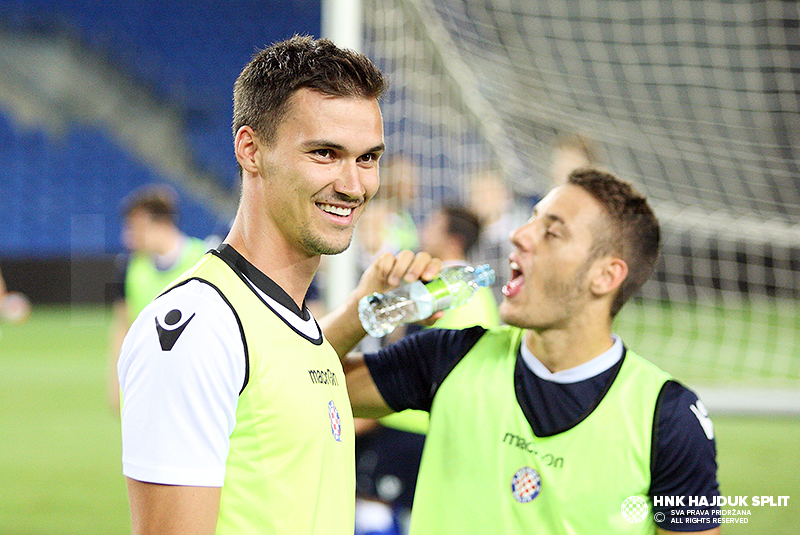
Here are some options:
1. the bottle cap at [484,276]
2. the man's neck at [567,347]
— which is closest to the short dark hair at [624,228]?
the man's neck at [567,347]

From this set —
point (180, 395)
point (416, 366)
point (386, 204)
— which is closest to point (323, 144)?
point (180, 395)

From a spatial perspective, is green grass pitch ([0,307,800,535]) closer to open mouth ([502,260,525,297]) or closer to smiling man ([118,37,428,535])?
open mouth ([502,260,525,297])

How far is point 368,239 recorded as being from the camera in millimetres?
5070

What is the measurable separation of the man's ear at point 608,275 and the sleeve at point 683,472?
0.40m

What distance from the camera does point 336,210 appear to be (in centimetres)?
142

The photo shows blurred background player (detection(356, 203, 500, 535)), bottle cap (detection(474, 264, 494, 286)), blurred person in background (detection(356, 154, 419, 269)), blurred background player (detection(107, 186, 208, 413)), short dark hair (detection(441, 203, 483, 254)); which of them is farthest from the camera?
blurred background player (detection(107, 186, 208, 413))

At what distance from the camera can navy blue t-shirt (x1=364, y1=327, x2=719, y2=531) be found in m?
1.76

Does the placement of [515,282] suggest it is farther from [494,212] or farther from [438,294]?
[494,212]

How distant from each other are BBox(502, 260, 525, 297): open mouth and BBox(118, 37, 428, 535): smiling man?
0.70 metres

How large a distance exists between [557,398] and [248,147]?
3.33ft

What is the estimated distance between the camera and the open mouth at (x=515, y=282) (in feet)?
6.92

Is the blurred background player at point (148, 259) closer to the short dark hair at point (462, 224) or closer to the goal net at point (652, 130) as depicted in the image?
the goal net at point (652, 130)

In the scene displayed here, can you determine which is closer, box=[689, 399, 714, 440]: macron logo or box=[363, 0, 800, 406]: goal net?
box=[689, 399, 714, 440]: macron logo

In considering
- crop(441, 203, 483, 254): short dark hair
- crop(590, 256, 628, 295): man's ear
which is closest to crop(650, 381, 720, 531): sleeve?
crop(590, 256, 628, 295): man's ear
